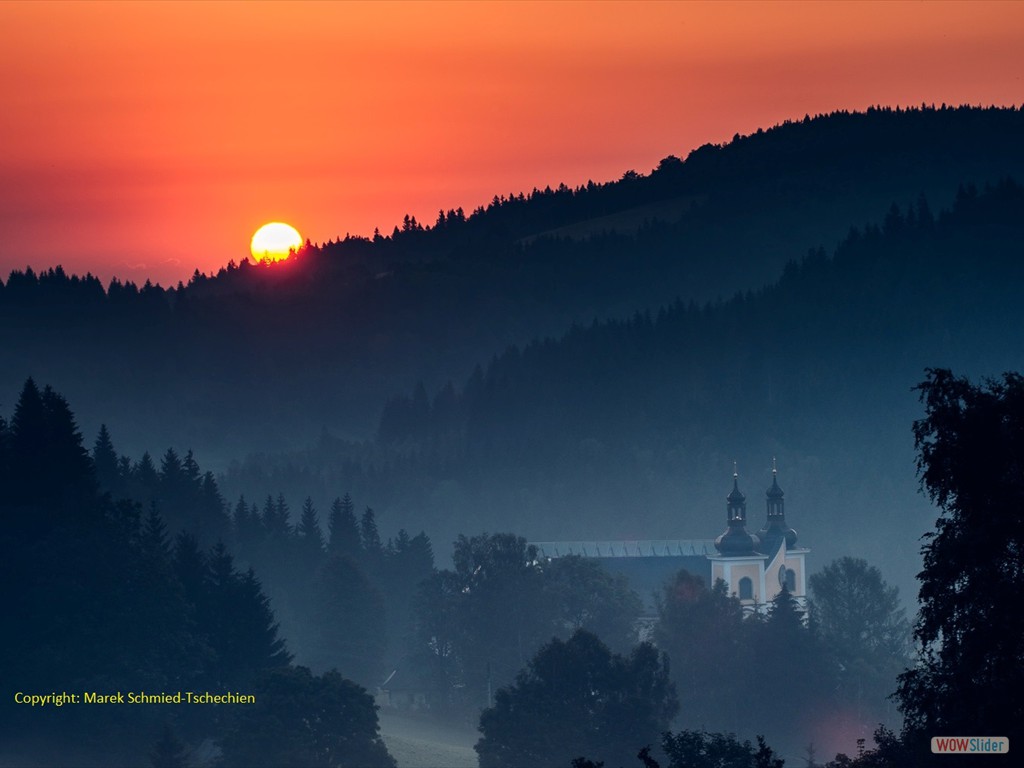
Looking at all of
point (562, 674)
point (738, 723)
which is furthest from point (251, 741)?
point (738, 723)

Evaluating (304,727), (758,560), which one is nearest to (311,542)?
(758,560)

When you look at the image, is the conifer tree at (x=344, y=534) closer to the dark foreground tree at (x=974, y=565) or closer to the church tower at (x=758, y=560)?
the church tower at (x=758, y=560)

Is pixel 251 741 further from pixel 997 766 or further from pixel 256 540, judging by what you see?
pixel 256 540

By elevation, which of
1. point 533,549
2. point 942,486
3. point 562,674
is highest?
point 533,549

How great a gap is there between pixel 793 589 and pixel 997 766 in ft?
499

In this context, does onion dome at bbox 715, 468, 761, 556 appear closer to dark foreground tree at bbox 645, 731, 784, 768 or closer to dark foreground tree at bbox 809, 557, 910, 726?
dark foreground tree at bbox 809, 557, 910, 726

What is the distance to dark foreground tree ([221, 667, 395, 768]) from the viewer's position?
93.4m

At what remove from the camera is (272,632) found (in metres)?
114

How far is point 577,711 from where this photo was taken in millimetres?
100750

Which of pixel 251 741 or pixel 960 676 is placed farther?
pixel 251 741

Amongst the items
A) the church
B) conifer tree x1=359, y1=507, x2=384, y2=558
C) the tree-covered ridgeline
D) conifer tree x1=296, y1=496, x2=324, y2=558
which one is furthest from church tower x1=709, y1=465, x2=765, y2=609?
the tree-covered ridgeline

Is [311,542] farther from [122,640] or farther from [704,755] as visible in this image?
[704,755]

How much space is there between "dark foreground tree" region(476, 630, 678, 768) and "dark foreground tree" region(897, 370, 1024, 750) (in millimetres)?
61189

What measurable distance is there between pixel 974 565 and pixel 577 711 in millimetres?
66410
